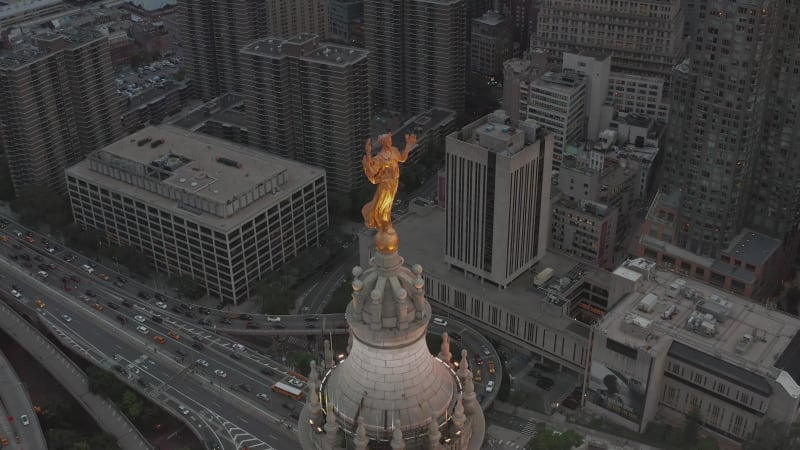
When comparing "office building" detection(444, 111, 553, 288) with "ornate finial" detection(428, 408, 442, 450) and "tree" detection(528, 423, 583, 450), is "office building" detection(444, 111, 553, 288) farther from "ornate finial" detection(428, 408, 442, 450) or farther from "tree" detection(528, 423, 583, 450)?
"ornate finial" detection(428, 408, 442, 450)

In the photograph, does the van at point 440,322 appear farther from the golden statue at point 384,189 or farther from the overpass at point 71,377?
the golden statue at point 384,189

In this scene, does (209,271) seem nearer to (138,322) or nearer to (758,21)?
(138,322)

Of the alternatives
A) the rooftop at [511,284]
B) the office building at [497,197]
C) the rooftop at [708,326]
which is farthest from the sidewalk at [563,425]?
the office building at [497,197]

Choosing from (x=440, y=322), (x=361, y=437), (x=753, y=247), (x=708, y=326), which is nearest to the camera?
(x=361, y=437)

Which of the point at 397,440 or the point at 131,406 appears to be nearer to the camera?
the point at 397,440

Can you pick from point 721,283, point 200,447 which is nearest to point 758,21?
point 721,283

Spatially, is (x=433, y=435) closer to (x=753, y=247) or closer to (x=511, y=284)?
(x=511, y=284)

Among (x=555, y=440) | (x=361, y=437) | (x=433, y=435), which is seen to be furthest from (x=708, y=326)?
(x=361, y=437)
